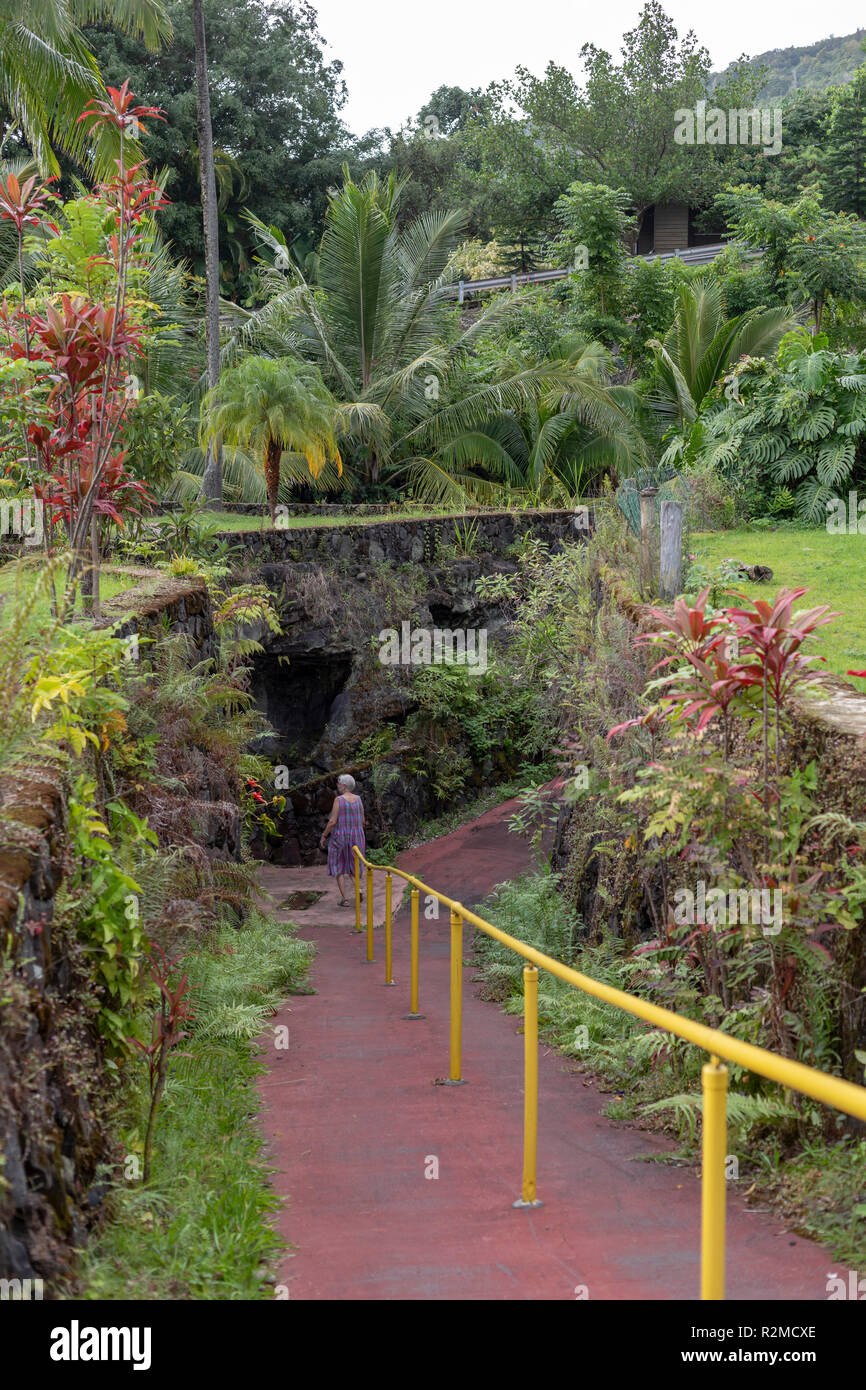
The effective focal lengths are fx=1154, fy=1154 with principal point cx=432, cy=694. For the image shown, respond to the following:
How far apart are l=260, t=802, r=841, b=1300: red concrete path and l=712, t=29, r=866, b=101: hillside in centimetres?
8649

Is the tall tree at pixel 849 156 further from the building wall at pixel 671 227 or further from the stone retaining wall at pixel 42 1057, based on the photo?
the stone retaining wall at pixel 42 1057

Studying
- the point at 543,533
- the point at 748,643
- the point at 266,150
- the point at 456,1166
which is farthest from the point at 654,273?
the point at 456,1166

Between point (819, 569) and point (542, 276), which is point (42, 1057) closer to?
point (819, 569)

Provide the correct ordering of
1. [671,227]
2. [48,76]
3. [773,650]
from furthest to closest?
[671,227] → [48,76] → [773,650]

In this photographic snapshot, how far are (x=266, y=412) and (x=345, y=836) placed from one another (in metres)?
6.05

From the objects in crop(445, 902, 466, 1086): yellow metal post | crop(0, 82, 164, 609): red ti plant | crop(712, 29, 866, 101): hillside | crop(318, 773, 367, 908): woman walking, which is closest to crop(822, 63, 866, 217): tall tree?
crop(318, 773, 367, 908): woman walking

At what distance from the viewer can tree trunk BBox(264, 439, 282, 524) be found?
1643cm

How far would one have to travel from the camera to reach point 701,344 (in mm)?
20594

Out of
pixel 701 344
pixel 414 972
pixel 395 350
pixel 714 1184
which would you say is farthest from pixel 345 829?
pixel 701 344

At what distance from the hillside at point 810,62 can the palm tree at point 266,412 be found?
249 ft

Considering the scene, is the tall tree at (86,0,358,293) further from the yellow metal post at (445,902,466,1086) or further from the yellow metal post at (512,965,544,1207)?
the yellow metal post at (512,965,544,1207)

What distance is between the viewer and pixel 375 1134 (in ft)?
15.1

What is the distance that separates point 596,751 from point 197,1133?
4310mm
